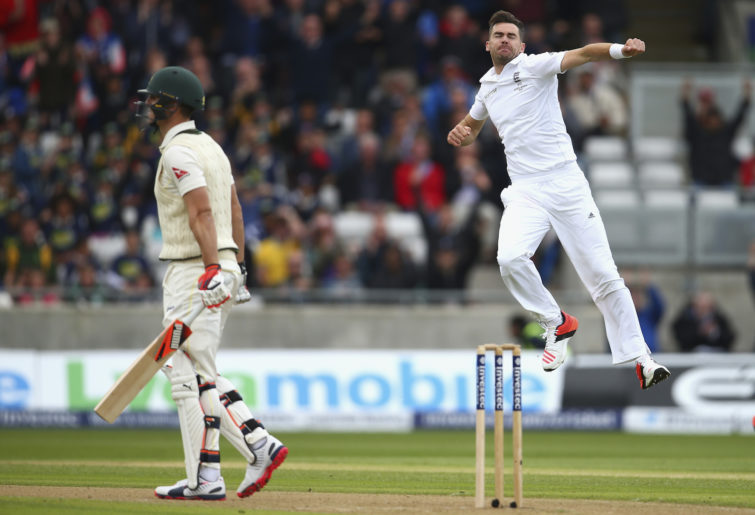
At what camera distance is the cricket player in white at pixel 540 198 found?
9.19 metres

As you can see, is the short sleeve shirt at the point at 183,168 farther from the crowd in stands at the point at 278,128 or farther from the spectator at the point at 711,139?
the spectator at the point at 711,139

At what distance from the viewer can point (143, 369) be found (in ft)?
28.0

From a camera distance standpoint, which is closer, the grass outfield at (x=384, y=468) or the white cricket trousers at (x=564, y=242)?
the grass outfield at (x=384, y=468)

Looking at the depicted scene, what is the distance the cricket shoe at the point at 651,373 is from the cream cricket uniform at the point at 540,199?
0.11 m

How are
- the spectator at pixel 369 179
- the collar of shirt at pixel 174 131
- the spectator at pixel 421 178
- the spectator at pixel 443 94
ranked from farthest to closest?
the spectator at pixel 443 94, the spectator at pixel 369 179, the spectator at pixel 421 178, the collar of shirt at pixel 174 131

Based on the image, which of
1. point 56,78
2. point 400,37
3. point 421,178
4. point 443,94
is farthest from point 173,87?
point 56,78

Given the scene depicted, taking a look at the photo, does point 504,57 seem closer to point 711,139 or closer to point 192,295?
point 192,295

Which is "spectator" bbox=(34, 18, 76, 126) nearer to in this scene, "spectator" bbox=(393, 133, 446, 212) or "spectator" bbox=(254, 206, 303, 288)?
"spectator" bbox=(254, 206, 303, 288)

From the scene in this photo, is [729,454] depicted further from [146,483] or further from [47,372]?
[47,372]

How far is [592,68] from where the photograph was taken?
21.2 meters

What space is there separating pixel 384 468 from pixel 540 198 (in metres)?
3.81

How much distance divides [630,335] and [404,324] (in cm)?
966

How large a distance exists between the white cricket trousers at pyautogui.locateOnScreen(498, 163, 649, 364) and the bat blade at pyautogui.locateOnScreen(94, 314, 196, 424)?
2346mm

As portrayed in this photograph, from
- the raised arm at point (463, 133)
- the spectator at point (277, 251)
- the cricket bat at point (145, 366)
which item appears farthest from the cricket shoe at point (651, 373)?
the spectator at point (277, 251)
